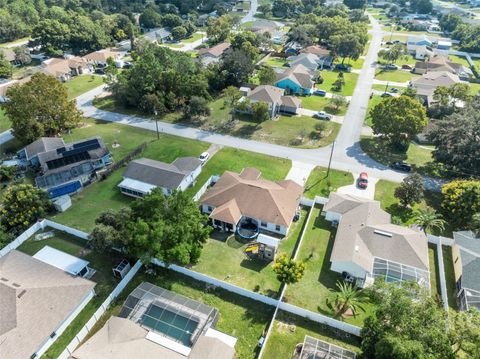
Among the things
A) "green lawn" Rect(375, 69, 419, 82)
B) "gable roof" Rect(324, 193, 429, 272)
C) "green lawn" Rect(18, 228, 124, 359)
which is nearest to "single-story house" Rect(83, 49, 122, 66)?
"green lawn" Rect(18, 228, 124, 359)

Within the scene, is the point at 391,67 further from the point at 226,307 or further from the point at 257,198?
the point at 226,307

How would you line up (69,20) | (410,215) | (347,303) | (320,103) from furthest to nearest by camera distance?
(69,20) → (320,103) → (410,215) → (347,303)

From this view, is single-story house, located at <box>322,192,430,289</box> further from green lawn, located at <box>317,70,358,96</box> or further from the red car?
green lawn, located at <box>317,70,358,96</box>

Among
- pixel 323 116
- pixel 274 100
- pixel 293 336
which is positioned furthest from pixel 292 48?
pixel 293 336

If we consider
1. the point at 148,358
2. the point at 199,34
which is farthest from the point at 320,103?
the point at 199,34

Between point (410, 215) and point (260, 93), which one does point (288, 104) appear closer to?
point (260, 93)
